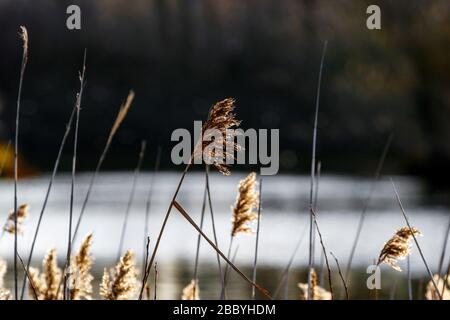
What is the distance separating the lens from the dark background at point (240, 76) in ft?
145

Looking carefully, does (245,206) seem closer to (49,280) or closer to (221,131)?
(221,131)

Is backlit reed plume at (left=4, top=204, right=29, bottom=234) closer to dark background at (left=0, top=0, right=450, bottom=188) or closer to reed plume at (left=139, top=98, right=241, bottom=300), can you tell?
reed plume at (left=139, top=98, right=241, bottom=300)

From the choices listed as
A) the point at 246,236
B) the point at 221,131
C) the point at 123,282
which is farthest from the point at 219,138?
the point at 246,236

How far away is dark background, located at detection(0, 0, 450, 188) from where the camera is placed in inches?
1738

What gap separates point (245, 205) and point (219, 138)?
2.06 ft

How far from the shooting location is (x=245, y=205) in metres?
3.64

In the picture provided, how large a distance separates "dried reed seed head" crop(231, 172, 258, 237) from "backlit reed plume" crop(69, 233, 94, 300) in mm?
616

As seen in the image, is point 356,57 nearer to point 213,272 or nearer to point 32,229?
point 32,229

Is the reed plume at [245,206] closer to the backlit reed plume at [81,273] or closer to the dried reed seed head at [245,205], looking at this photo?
the dried reed seed head at [245,205]

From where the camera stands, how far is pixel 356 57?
48.7 metres

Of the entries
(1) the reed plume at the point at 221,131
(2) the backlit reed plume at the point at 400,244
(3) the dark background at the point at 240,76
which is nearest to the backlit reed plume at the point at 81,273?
(1) the reed plume at the point at 221,131

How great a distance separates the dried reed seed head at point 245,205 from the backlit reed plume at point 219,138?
502 millimetres
